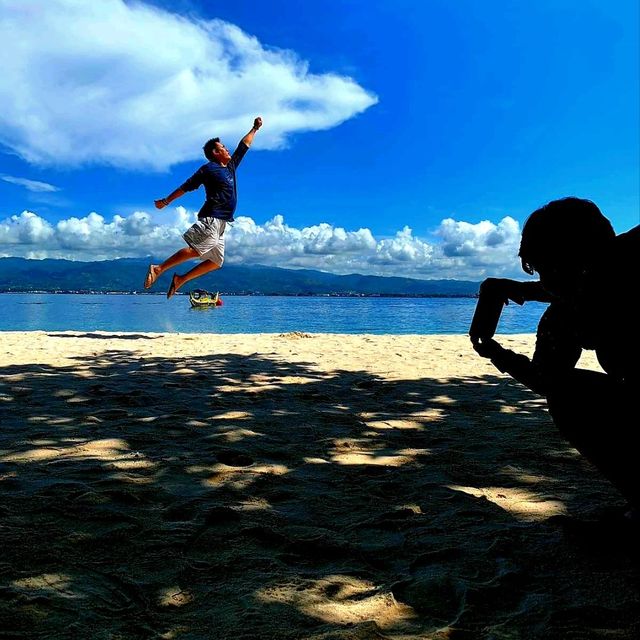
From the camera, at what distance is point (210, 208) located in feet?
29.6

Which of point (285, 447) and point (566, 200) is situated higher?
point (566, 200)

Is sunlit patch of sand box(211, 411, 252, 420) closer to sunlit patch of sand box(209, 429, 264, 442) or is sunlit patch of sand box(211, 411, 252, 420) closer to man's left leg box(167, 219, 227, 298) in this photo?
sunlit patch of sand box(209, 429, 264, 442)

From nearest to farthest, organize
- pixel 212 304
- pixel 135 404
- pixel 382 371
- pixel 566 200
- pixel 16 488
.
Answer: pixel 566 200 → pixel 16 488 → pixel 135 404 → pixel 382 371 → pixel 212 304

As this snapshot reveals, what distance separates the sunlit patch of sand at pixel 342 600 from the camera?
1.91 m

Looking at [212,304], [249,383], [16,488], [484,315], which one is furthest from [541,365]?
[212,304]

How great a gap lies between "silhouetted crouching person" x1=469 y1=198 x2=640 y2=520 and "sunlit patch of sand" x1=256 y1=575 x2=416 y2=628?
122cm

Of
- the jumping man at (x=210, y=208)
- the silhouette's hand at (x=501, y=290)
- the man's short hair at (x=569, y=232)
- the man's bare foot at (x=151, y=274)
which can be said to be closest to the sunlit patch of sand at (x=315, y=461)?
the silhouette's hand at (x=501, y=290)

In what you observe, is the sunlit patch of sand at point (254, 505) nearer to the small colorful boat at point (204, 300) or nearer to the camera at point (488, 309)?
the camera at point (488, 309)

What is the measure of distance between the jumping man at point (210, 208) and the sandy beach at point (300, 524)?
3837 mm

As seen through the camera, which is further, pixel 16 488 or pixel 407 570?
pixel 16 488

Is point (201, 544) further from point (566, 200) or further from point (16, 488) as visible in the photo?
point (566, 200)

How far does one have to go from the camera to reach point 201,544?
8.14 feet

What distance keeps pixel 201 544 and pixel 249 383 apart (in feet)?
15.4

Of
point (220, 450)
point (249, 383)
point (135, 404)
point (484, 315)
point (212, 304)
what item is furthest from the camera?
point (212, 304)
